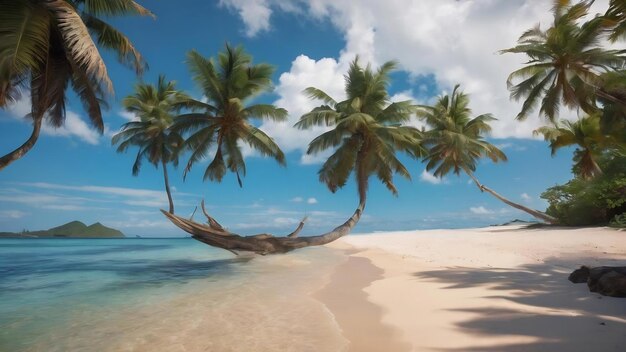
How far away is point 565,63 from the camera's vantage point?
14086 millimetres

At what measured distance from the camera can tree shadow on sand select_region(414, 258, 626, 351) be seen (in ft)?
11.1

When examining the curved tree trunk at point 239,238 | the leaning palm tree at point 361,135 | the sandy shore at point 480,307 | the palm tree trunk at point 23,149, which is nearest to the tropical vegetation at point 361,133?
the leaning palm tree at point 361,135

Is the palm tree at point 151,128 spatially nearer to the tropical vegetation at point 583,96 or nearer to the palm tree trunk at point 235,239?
the palm tree trunk at point 235,239

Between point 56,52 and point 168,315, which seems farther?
point 56,52

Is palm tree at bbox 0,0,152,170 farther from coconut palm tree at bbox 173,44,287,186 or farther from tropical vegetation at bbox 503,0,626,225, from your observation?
tropical vegetation at bbox 503,0,626,225

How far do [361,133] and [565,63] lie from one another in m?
9.49

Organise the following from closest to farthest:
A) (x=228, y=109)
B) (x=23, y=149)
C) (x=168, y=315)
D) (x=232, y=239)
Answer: (x=168, y=315) < (x=23, y=149) < (x=232, y=239) < (x=228, y=109)

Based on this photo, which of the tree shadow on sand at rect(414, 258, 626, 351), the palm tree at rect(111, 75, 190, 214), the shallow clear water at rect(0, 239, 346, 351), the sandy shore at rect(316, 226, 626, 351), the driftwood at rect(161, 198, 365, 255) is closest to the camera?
the tree shadow on sand at rect(414, 258, 626, 351)

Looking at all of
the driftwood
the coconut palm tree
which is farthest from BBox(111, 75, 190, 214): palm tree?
the driftwood

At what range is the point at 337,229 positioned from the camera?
15266 mm

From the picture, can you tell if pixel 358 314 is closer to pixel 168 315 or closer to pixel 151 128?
pixel 168 315

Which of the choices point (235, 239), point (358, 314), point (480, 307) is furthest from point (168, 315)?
point (235, 239)

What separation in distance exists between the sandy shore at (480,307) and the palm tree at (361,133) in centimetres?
719

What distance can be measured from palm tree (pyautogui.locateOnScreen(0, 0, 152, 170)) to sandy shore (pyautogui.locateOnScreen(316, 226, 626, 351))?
832 centimetres
